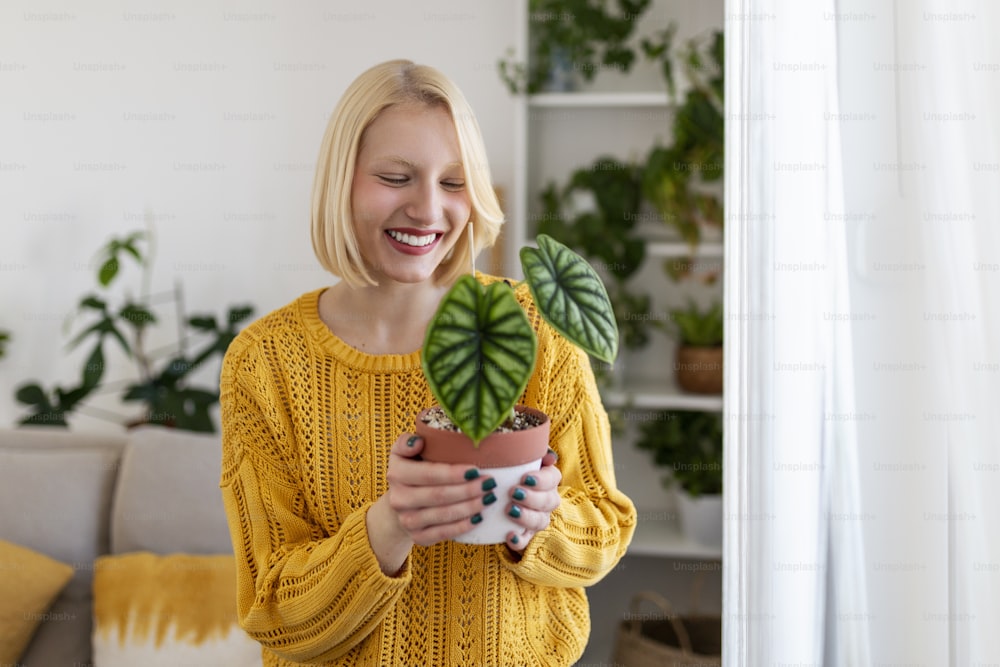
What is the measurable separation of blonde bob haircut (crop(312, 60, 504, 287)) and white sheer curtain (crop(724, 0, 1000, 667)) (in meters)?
0.27

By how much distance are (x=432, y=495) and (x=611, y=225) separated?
179 centimetres

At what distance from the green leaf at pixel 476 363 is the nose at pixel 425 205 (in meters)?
0.24

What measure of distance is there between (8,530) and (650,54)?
6.65ft

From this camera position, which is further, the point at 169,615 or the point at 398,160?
the point at 169,615

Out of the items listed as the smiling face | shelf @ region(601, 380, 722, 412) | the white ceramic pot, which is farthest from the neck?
the white ceramic pot

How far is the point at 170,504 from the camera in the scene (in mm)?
2002

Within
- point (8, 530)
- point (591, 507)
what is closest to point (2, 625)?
point (8, 530)

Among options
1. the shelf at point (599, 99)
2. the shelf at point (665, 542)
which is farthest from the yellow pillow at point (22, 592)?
the shelf at point (599, 99)

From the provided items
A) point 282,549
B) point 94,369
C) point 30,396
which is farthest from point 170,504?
point 282,549

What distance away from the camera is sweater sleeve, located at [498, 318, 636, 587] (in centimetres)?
97

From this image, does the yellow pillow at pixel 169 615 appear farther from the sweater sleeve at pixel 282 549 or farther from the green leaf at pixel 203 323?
the sweater sleeve at pixel 282 549

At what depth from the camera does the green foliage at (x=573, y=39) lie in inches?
96.0

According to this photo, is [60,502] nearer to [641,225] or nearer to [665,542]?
[665,542]

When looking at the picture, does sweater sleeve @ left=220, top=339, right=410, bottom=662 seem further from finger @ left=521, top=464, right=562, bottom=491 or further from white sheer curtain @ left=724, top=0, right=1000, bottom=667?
white sheer curtain @ left=724, top=0, right=1000, bottom=667
